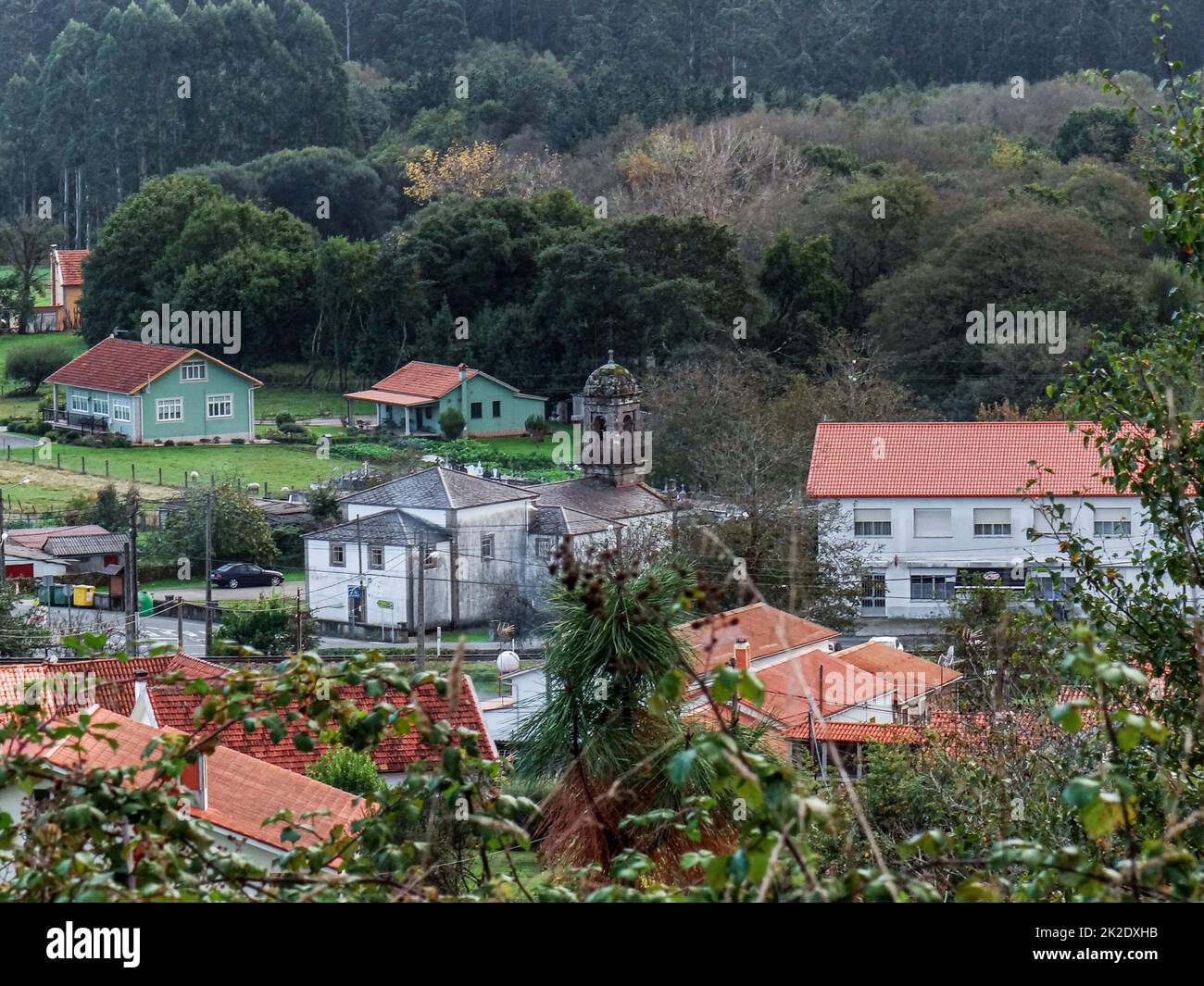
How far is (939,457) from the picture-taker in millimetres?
30281

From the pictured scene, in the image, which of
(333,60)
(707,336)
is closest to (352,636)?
(707,336)

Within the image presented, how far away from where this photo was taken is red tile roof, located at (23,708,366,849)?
426 inches

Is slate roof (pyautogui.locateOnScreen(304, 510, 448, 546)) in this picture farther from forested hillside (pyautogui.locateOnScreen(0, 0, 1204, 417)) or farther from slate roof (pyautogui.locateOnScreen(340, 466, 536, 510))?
forested hillside (pyautogui.locateOnScreen(0, 0, 1204, 417))

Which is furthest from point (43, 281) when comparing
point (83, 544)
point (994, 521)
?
point (994, 521)

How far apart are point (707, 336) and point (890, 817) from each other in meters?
31.4

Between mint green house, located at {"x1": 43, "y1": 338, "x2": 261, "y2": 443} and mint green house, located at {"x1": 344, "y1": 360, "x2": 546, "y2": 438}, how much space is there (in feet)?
9.75

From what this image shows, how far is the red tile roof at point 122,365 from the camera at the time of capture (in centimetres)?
4278

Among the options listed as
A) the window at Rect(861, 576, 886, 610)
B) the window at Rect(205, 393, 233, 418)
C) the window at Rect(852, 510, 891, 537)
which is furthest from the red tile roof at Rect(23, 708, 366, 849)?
the window at Rect(205, 393, 233, 418)

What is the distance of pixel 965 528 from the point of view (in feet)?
97.2

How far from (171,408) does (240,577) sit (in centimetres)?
1326

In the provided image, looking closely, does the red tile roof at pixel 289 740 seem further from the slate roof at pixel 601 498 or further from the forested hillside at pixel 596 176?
the forested hillside at pixel 596 176

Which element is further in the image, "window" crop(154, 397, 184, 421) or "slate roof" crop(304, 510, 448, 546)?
"window" crop(154, 397, 184, 421)

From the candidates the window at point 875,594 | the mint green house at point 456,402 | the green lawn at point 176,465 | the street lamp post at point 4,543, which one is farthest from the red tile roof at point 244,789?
the mint green house at point 456,402

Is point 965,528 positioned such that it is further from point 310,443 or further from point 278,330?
point 278,330
